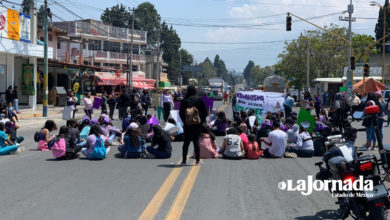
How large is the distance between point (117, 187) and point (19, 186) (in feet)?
5.77

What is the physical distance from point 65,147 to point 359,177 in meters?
8.28

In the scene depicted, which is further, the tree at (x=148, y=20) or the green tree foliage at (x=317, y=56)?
the tree at (x=148, y=20)

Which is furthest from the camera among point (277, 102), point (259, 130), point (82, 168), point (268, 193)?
point (277, 102)

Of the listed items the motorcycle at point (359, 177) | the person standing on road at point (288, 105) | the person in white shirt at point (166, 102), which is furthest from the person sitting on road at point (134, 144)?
the person standing on road at point (288, 105)

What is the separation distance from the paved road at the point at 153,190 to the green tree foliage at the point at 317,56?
184ft

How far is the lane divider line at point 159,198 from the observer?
6.76m

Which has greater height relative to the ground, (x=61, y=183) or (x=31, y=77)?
(x=31, y=77)

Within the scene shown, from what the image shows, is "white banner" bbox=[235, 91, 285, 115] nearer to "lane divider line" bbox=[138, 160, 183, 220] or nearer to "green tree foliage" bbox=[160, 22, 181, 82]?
"lane divider line" bbox=[138, 160, 183, 220]

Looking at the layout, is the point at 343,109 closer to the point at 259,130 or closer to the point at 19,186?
the point at 259,130

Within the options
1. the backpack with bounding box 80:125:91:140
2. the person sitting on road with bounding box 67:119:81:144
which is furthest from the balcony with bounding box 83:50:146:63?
the person sitting on road with bounding box 67:119:81:144

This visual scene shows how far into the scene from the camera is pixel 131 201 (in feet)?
25.0

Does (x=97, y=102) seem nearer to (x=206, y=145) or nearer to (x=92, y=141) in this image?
(x=92, y=141)

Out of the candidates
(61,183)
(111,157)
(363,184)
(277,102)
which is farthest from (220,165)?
(277,102)

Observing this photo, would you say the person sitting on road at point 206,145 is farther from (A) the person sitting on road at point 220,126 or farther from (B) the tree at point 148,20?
(B) the tree at point 148,20
